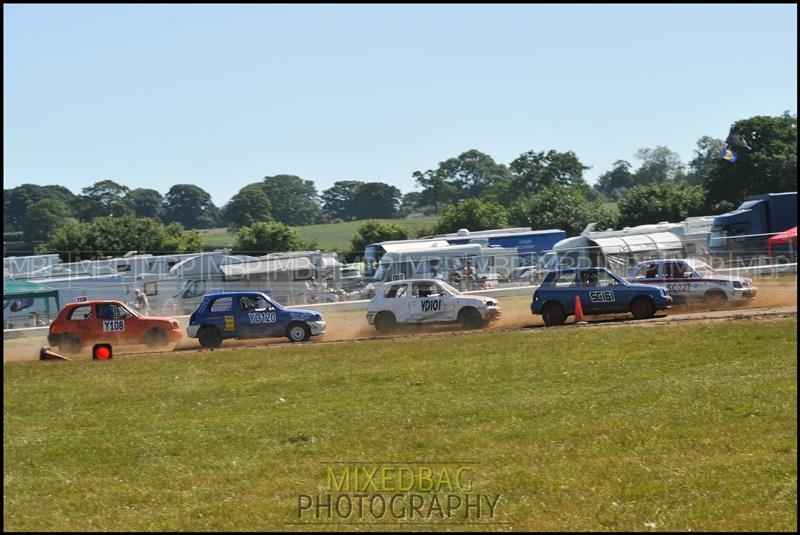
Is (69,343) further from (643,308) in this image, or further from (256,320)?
(643,308)

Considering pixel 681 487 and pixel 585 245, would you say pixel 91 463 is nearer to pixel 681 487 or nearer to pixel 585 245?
pixel 681 487

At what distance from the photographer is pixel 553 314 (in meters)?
26.9

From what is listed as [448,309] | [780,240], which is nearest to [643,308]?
[448,309]

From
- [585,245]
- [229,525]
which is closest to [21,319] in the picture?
[585,245]

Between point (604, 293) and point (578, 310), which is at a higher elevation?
point (604, 293)

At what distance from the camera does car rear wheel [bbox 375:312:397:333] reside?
1101 inches

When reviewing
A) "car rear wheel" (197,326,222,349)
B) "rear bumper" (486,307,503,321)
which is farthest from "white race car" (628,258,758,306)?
"car rear wheel" (197,326,222,349)

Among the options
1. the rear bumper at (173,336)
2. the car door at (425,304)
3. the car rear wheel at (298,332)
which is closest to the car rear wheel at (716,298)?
the car door at (425,304)

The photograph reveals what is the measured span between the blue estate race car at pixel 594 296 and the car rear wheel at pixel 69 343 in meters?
12.0

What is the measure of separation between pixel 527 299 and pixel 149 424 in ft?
74.3

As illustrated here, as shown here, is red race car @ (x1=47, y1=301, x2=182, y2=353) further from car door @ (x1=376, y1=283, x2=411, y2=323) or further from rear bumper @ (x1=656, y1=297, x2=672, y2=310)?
rear bumper @ (x1=656, y1=297, x2=672, y2=310)

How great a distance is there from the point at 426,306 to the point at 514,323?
2537 millimetres

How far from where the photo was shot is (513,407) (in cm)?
1403

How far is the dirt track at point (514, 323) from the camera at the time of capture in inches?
998
